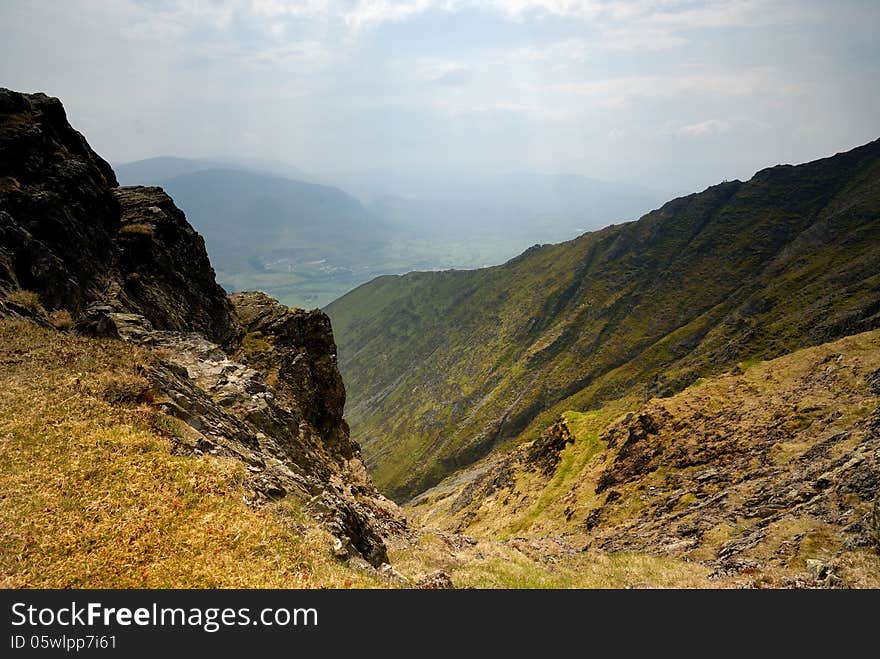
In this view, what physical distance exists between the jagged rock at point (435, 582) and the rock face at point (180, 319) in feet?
8.62

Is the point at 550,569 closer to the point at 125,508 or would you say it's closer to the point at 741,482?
the point at 125,508

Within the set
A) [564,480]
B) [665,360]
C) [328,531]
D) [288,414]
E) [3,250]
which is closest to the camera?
[328,531]

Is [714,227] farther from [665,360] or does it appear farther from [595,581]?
[595,581]

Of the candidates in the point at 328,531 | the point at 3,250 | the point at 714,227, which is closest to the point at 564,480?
the point at 328,531

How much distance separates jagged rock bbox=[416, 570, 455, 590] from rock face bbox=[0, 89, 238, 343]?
2511 cm

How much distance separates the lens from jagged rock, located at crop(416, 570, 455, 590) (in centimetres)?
1550

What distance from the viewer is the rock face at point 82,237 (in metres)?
28.2

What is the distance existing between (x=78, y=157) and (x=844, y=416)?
223 ft

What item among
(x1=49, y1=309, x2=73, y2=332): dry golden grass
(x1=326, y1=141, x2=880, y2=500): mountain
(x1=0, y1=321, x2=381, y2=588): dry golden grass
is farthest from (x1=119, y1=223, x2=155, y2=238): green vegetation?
(x1=326, y1=141, x2=880, y2=500): mountain

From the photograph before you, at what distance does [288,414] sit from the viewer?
31453 mm

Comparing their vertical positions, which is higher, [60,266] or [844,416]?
[60,266]

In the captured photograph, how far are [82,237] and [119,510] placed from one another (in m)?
33.1

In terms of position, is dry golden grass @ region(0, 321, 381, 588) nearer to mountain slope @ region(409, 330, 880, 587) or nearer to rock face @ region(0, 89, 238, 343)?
rock face @ region(0, 89, 238, 343)

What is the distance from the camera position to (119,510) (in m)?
11.7
